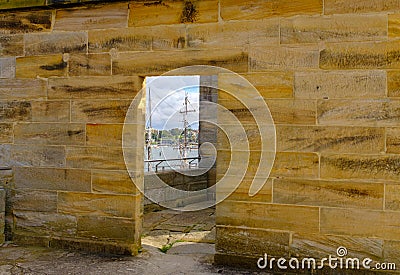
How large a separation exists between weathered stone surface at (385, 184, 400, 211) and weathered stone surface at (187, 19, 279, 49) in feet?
5.33

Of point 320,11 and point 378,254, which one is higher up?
point 320,11

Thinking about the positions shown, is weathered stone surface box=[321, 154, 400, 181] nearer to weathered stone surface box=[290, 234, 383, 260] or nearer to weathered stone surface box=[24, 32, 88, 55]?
weathered stone surface box=[290, 234, 383, 260]

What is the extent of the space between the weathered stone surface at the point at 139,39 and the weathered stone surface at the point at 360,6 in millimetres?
1379

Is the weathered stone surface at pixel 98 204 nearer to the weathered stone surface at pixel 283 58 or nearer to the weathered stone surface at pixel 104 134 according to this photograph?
the weathered stone surface at pixel 104 134

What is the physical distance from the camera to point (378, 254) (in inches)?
140

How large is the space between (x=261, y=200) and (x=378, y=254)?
1099 millimetres

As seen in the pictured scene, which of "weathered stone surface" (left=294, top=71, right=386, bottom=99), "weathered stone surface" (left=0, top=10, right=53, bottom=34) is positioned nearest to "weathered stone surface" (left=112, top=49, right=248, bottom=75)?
"weathered stone surface" (left=294, top=71, right=386, bottom=99)

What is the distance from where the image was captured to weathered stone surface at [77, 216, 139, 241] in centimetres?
420

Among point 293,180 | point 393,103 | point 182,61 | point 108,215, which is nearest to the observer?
point 393,103

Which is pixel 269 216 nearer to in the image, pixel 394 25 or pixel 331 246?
pixel 331 246

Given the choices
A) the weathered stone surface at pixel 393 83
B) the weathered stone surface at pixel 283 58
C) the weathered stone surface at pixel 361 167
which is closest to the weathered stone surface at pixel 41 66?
the weathered stone surface at pixel 283 58

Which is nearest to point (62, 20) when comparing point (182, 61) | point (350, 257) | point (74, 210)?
point (182, 61)

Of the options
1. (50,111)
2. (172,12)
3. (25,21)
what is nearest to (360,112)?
(172,12)

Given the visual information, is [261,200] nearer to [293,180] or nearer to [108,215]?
[293,180]
